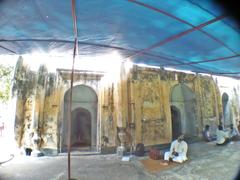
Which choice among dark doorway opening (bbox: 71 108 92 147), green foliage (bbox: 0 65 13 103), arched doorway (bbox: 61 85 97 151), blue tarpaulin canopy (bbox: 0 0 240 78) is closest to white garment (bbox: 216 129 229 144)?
blue tarpaulin canopy (bbox: 0 0 240 78)

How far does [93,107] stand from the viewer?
23.4 ft

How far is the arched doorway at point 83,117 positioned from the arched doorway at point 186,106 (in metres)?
4.98

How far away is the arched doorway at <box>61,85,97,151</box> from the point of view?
693 cm

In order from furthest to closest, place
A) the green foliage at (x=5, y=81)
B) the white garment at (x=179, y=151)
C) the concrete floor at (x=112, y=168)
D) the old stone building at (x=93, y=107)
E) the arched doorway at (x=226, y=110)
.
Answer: the arched doorway at (x=226, y=110) < the green foliage at (x=5, y=81) < the old stone building at (x=93, y=107) < the white garment at (x=179, y=151) < the concrete floor at (x=112, y=168)

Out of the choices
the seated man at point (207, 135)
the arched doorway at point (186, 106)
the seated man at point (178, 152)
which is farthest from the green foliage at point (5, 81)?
the seated man at point (207, 135)

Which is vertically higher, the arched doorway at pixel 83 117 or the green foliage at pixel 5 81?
the green foliage at pixel 5 81

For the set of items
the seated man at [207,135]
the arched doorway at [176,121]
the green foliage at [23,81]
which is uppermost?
the green foliage at [23,81]

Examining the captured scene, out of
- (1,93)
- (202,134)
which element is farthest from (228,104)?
(1,93)

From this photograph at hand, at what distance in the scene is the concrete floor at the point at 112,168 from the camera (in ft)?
13.2

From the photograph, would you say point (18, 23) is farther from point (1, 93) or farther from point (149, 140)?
point (149, 140)

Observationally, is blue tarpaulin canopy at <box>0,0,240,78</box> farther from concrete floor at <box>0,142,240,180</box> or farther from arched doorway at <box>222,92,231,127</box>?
arched doorway at <box>222,92,231,127</box>

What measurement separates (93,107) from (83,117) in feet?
2.68

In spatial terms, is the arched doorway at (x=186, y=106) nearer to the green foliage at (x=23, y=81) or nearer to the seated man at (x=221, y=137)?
the seated man at (x=221, y=137)

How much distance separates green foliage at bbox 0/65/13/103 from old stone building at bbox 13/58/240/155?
0.76 meters
